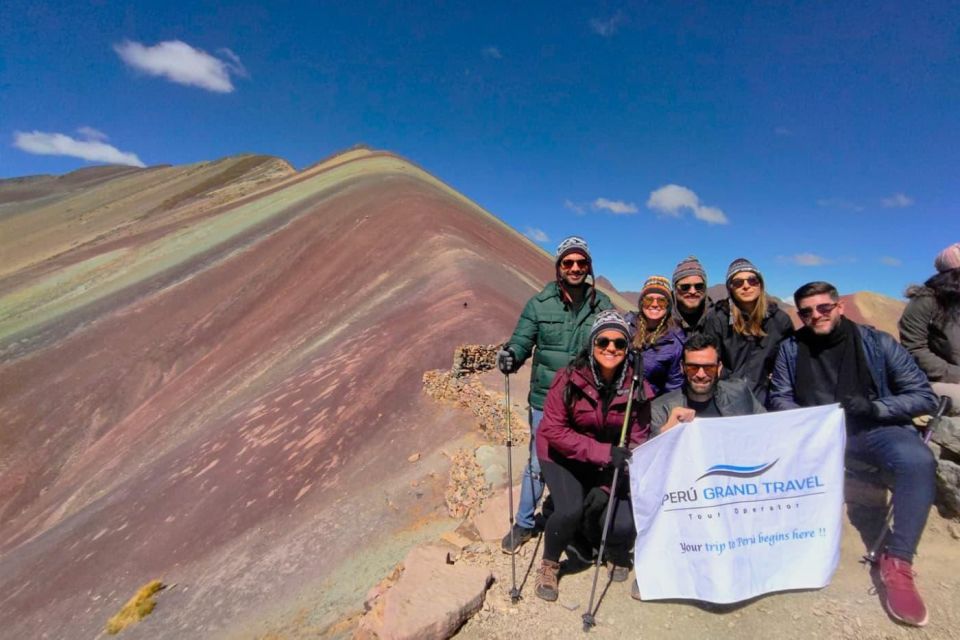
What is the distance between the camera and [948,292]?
3.61 metres

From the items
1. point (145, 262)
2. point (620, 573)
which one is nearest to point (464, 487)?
point (620, 573)

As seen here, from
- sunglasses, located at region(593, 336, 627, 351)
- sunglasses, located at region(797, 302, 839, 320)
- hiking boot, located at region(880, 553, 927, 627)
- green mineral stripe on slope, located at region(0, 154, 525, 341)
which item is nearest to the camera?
hiking boot, located at region(880, 553, 927, 627)

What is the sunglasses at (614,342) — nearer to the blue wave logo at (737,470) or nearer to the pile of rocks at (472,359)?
the blue wave logo at (737,470)

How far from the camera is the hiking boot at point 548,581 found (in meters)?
3.12

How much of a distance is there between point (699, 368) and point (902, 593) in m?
1.61

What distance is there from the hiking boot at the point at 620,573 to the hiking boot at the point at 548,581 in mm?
377

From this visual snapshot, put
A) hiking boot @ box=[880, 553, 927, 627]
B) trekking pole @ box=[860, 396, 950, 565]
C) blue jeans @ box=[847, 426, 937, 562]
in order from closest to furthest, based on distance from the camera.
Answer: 1. hiking boot @ box=[880, 553, 927, 627]
2. blue jeans @ box=[847, 426, 937, 562]
3. trekking pole @ box=[860, 396, 950, 565]

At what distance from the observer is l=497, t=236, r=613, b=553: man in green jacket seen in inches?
146

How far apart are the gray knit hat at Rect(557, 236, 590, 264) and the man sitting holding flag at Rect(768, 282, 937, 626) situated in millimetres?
1469

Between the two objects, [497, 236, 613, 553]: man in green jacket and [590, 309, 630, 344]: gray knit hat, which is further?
[497, 236, 613, 553]: man in green jacket

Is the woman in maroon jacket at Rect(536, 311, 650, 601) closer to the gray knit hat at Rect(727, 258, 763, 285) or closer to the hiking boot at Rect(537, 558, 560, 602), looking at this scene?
the hiking boot at Rect(537, 558, 560, 602)

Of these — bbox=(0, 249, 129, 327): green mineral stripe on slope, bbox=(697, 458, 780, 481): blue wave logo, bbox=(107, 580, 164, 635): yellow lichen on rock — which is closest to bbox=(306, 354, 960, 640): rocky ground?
bbox=(697, 458, 780, 481): blue wave logo

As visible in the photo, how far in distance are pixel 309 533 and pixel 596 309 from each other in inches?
146

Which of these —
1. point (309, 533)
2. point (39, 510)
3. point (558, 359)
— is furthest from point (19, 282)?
point (558, 359)
